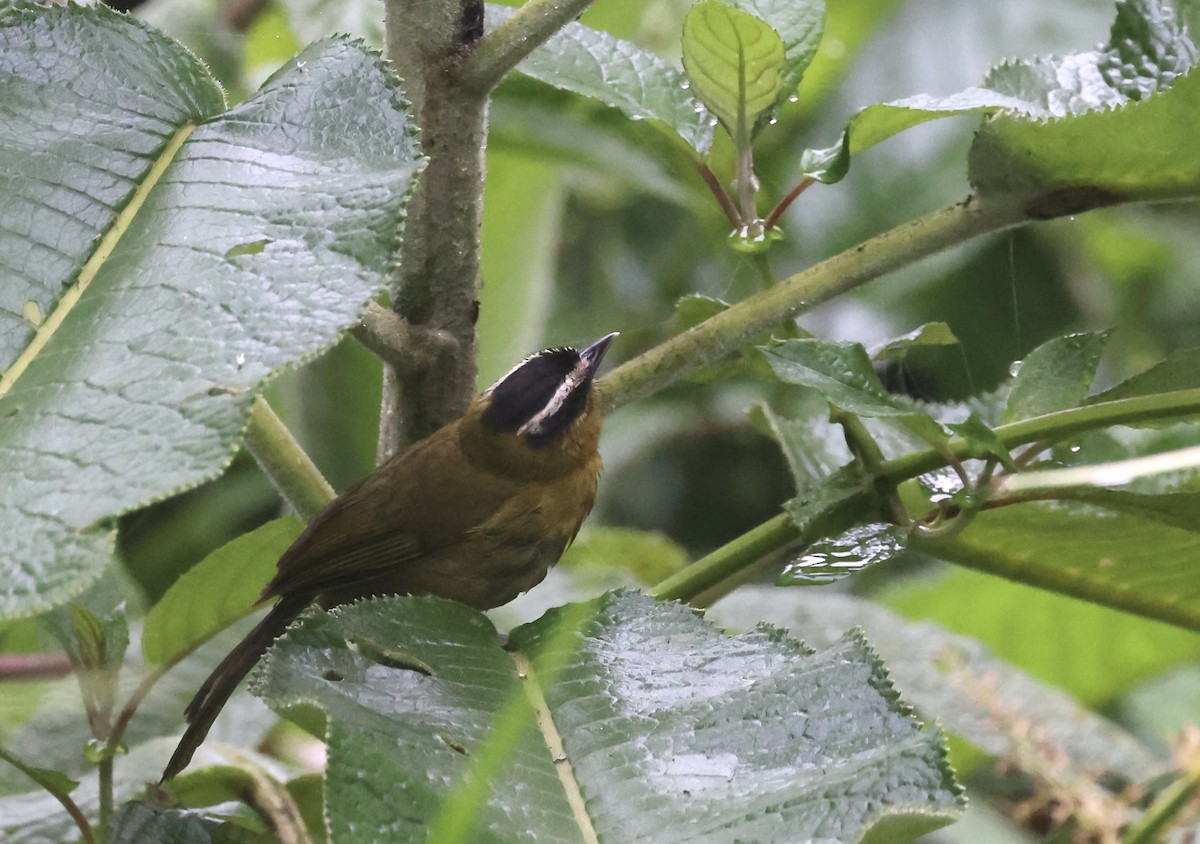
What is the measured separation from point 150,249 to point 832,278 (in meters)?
0.41

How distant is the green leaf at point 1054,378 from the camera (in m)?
0.76

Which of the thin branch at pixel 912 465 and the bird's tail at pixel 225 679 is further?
the bird's tail at pixel 225 679

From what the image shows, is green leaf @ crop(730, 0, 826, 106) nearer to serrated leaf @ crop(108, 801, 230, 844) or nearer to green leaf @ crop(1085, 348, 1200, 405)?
green leaf @ crop(1085, 348, 1200, 405)

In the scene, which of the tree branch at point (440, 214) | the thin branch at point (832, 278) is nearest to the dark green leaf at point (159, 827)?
the tree branch at point (440, 214)

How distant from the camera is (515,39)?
2.26 feet

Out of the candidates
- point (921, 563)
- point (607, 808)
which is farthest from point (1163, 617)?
point (921, 563)

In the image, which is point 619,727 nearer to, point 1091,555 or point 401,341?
point 401,341

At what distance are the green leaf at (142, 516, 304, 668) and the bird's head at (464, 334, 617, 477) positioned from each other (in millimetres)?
221

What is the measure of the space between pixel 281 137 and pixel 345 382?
63cm

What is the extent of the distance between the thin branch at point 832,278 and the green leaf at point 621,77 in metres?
0.13

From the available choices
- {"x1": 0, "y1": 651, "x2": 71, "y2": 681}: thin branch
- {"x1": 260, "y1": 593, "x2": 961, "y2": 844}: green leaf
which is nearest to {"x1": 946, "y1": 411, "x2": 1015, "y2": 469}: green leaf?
{"x1": 260, "y1": 593, "x2": 961, "y2": 844}: green leaf

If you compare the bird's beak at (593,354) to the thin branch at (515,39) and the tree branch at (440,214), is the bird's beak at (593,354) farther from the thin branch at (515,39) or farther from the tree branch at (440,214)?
the thin branch at (515,39)

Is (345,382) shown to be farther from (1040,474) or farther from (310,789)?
(1040,474)

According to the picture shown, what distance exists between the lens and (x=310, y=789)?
0.92 m
